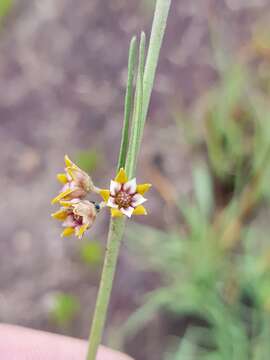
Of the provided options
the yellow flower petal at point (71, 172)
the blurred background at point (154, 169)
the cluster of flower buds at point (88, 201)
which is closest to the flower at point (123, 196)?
the cluster of flower buds at point (88, 201)

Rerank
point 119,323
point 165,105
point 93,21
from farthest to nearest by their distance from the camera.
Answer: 1. point 93,21
2. point 165,105
3. point 119,323

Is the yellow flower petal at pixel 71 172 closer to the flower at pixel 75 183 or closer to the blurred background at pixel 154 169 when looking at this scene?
the flower at pixel 75 183

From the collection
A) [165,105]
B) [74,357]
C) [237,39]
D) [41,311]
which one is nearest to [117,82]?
[165,105]

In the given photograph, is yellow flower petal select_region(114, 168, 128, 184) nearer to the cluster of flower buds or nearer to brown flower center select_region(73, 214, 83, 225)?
the cluster of flower buds

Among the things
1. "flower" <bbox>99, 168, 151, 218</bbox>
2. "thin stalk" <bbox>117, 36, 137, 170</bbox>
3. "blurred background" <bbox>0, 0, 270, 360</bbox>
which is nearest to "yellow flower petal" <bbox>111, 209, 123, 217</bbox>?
"flower" <bbox>99, 168, 151, 218</bbox>

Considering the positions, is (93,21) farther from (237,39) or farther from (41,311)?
(41,311)

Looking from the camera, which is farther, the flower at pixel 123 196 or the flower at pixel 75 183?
the flower at pixel 75 183

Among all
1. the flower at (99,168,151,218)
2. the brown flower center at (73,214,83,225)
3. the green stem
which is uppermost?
the flower at (99,168,151,218)
